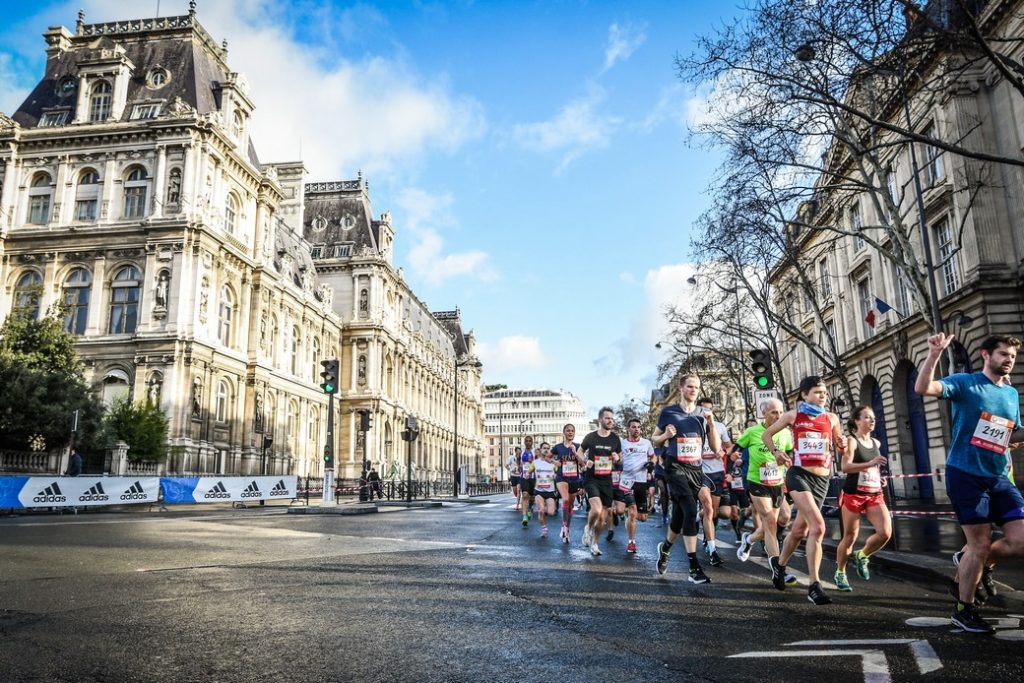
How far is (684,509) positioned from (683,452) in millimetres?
625

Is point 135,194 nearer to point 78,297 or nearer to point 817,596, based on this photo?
point 78,297

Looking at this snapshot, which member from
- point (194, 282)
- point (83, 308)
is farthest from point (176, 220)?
point (83, 308)

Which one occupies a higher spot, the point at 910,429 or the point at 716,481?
the point at 910,429

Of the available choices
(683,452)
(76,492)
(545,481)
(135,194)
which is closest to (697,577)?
(683,452)

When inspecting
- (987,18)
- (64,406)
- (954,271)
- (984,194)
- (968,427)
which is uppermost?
(987,18)

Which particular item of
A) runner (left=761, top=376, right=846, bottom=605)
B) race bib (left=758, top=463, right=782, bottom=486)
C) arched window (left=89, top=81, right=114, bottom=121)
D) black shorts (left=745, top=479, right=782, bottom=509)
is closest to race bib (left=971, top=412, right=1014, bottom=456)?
runner (left=761, top=376, right=846, bottom=605)

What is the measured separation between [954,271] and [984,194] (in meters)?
3.13

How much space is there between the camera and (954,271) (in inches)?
997

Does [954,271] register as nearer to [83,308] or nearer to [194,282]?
[194,282]

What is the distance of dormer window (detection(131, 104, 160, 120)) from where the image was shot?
36906 millimetres

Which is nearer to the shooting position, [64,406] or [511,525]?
[511,525]

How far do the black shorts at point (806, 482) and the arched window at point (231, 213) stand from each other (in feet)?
119

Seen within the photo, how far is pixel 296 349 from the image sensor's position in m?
49.4

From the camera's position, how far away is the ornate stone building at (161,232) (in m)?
34.1
